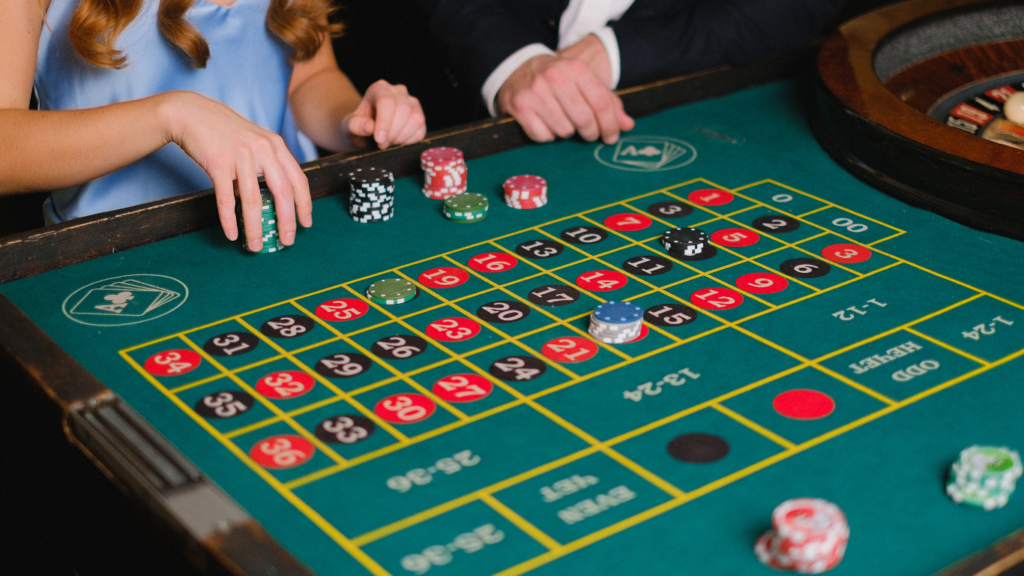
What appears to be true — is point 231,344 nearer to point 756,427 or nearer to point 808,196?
point 756,427

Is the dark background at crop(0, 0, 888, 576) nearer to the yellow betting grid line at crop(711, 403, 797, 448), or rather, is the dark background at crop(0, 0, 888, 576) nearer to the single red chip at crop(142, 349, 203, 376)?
the single red chip at crop(142, 349, 203, 376)

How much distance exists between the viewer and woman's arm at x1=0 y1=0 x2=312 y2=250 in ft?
5.12

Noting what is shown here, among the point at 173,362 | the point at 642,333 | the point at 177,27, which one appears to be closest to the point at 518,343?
the point at 642,333

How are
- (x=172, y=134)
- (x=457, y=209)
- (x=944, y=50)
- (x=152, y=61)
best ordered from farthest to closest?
(x=944, y=50)
(x=152, y=61)
(x=457, y=209)
(x=172, y=134)

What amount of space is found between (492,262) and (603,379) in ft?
1.39

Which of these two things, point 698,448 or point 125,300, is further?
point 125,300

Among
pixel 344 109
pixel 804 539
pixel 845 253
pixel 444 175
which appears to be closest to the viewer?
pixel 804 539

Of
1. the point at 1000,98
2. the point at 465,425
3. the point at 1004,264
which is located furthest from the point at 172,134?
the point at 1000,98

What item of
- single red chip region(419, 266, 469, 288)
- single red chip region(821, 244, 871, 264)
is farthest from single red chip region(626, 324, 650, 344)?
single red chip region(821, 244, 871, 264)

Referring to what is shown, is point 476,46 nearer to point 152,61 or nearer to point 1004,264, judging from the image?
point 152,61

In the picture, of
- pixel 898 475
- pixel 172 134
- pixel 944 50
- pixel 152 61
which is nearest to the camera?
pixel 898 475

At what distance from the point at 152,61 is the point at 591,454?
5.13 ft

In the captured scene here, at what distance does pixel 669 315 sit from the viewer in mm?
1428

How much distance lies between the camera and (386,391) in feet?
4.07
